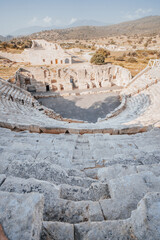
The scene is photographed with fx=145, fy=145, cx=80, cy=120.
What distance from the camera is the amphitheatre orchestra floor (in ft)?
47.6

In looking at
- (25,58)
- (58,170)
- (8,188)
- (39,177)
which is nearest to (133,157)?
(58,170)

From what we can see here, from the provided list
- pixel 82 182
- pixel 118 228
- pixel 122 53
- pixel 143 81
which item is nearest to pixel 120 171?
pixel 82 182

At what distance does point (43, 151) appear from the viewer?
3.53m

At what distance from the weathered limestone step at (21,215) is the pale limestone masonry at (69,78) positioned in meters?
19.9

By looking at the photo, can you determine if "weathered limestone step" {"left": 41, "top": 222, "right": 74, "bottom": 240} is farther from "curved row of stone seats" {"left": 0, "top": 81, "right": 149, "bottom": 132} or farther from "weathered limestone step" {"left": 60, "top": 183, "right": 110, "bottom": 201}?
"curved row of stone seats" {"left": 0, "top": 81, "right": 149, "bottom": 132}

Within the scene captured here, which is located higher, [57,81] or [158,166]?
[158,166]

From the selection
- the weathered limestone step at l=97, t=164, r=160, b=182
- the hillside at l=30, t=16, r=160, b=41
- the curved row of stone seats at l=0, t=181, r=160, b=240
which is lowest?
the weathered limestone step at l=97, t=164, r=160, b=182

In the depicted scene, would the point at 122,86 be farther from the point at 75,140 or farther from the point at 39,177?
the point at 39,177

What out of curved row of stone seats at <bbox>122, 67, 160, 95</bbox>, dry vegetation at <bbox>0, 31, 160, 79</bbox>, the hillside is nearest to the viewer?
curved row of stone seats at <bbox>122, 67, 160, 95</bbox>

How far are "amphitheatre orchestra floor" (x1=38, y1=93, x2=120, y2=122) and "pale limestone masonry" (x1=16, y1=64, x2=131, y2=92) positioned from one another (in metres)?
2.72

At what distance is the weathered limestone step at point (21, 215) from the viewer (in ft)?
3.52

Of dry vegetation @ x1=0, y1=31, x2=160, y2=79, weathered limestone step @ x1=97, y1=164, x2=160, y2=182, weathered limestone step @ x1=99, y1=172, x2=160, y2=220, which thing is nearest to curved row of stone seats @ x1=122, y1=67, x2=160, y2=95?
dry vegetation @ x1=0, y1=31, x2=160, y2=79

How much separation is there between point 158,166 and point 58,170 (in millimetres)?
1803

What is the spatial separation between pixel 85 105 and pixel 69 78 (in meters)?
6.48
